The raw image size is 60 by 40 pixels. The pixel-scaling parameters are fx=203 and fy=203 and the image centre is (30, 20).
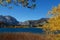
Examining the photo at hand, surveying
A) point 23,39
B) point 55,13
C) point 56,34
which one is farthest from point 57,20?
point 23,39

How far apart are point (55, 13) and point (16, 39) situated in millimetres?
2622

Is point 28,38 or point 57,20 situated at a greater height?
point 57,20

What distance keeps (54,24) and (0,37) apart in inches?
125

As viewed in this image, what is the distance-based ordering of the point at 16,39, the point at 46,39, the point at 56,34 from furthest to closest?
the point at 56,34 < the point at 46,39 < the point at 16,39

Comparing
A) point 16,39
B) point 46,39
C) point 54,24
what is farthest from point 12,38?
point 54,24

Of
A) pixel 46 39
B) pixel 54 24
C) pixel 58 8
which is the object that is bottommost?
pixel 46 39

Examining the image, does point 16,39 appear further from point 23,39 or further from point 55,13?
point 55,13

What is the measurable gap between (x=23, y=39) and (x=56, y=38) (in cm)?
192

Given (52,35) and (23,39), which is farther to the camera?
(52,35)

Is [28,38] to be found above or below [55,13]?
below

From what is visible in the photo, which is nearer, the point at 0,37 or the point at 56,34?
the point at 0,37

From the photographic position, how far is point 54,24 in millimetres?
11602

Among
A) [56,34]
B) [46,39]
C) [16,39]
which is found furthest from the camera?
[56,34]

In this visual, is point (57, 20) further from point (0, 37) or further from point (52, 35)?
point (0, 37)
